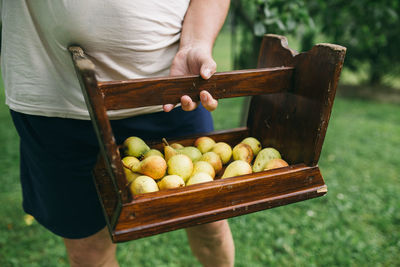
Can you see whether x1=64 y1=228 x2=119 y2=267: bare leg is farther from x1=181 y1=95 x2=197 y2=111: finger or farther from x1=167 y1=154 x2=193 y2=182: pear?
x1=181 y1=95 x2=197 y2=111: finger

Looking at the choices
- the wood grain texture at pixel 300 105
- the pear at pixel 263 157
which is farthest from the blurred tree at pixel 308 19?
the pear at pixel 263 157

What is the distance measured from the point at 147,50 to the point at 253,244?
6.66ft

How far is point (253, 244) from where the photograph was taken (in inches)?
110

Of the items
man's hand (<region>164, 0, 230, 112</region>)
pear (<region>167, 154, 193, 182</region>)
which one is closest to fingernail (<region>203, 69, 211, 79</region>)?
man's hand (<region>164, 0, 230, 112</region>)

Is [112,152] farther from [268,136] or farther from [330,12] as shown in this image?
[330,12]

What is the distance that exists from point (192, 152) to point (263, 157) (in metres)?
0.28

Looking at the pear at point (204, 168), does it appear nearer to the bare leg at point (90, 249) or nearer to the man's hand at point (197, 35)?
the man's hand at point (197, 35)

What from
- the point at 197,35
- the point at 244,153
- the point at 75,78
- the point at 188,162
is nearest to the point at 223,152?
the point at 244,153

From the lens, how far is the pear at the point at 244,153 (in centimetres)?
130

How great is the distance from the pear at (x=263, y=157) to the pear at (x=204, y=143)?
0.65 feet

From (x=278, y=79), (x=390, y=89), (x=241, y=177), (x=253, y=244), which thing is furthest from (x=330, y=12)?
(x=390, y=89)

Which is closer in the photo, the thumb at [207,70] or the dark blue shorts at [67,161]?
the thumb at [207,70]

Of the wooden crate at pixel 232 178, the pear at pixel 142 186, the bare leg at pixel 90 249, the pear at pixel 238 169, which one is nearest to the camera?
the wooden crate at pixel 232 178

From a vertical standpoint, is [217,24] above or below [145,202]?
above
